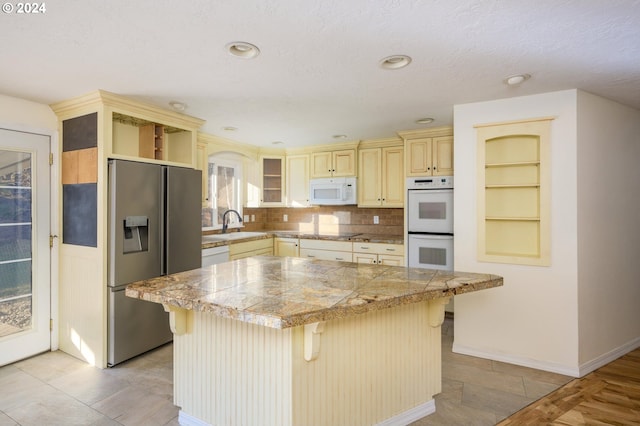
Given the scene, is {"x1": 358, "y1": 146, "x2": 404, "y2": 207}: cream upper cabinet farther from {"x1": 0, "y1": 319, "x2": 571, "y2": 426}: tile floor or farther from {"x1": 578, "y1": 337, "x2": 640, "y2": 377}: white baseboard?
{"x1": 578, "y1": 337, "x2": 640, "y2": 377}: white baseboard

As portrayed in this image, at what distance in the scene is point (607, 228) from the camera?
302cm

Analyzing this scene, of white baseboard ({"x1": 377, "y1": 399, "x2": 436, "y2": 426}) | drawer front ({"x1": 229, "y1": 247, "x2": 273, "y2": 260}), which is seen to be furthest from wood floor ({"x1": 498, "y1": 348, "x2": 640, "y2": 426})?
drawer front ({"x1": 229, "y1": 247, "x2": 273, "y2": 260})

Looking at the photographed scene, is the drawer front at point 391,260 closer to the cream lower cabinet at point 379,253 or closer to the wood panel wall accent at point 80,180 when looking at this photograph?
the cream lower cabinet at point 379,253

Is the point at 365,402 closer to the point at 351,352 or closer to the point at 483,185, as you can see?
the point at 351,352

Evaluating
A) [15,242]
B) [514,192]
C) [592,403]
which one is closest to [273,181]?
[15,242]

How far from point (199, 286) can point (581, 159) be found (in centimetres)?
300

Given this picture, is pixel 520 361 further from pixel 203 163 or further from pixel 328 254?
pixel 203 163

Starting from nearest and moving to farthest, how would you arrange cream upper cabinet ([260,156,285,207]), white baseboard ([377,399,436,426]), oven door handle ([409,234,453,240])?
1. white baseboard ([377,399,436,426])
2. oven door handle ([409,234,453,240])
3. cream upper cabinet ([260,156,285,207])

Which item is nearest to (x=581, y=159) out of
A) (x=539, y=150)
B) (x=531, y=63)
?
(x=539, y=150)

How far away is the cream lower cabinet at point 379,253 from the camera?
4.24m

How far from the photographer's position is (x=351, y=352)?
191 centimetres

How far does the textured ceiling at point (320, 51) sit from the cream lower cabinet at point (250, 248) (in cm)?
175

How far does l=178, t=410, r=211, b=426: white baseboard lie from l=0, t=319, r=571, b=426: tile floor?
0.06 m

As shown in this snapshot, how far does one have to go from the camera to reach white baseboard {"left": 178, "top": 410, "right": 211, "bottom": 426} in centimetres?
203
